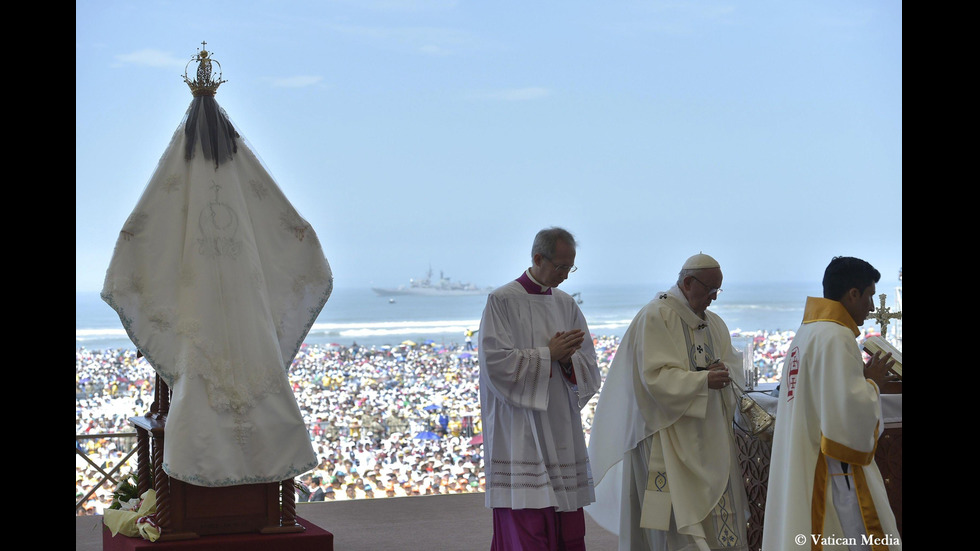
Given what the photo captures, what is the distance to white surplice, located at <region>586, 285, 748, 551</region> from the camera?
4.32 metres

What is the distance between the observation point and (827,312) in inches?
139

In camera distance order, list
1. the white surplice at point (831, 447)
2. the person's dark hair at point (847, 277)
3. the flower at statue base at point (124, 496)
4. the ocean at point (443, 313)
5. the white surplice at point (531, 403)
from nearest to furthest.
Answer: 1. the white surplice at point (831, 447)
2. the person's dark hair at point (847, 277)
3. the flower at statue base at point (124, 496)
4. the white surplice at point (531, 403)
5. the ocean at point (443, 313)

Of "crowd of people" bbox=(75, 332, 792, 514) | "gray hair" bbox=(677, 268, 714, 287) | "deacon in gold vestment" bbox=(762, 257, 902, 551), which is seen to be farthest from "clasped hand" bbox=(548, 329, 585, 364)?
"crowd of people" bbox=(75, 332, 792, 514)

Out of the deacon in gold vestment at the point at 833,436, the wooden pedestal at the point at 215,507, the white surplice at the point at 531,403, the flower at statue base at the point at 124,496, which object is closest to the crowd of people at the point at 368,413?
the flower at statue base at the point at 124,496

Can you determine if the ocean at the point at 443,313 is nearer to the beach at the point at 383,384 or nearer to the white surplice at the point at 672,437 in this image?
the beach at the point at 383,384

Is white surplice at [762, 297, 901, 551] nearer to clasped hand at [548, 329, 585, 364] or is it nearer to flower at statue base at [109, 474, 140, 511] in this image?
clasped hand at [548, 329, 585, 364]

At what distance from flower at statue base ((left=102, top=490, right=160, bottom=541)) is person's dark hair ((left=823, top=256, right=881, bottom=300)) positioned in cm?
283

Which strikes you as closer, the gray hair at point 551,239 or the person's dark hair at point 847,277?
the person's dark hair at point 847,277

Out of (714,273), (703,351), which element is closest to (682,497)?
(703,351)

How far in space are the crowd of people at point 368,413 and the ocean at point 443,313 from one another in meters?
1.46

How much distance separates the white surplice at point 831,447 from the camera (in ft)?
11.1

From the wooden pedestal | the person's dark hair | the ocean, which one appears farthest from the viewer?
the ocean

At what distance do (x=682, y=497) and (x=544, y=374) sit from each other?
824 mm

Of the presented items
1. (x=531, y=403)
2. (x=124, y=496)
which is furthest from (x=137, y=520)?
(x=531, y=403)
